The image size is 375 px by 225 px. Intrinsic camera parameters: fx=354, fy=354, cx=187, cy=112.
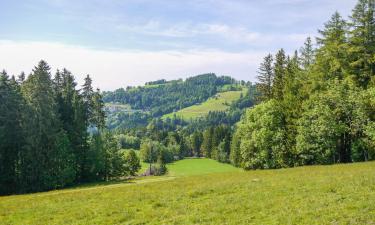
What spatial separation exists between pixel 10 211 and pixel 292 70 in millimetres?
48948

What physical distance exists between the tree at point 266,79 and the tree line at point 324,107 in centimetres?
313

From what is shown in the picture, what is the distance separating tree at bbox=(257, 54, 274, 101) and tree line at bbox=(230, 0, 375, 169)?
313 cm

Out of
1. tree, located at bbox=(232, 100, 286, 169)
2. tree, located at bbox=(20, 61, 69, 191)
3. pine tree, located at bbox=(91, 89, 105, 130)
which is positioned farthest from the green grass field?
pine tree, located at bbox=(91, 89, 105, 130)

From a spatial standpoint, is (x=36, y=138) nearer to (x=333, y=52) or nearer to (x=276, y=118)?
(x=276, y=118)

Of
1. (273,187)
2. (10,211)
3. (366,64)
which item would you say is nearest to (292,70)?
(366,64)

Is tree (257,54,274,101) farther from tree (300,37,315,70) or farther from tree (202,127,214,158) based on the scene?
tree (202,127,214,158)

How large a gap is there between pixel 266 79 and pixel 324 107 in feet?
64.1

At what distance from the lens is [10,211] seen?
2559cm

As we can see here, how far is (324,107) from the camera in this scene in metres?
51.8

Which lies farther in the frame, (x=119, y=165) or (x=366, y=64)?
(x=119, y=165)

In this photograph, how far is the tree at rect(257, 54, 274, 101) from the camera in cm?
6906

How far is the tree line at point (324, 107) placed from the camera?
4950cm

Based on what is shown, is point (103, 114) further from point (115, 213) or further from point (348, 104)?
point (115, 213)

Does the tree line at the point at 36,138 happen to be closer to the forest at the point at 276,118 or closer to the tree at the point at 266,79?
the forest at the point at 276,118
